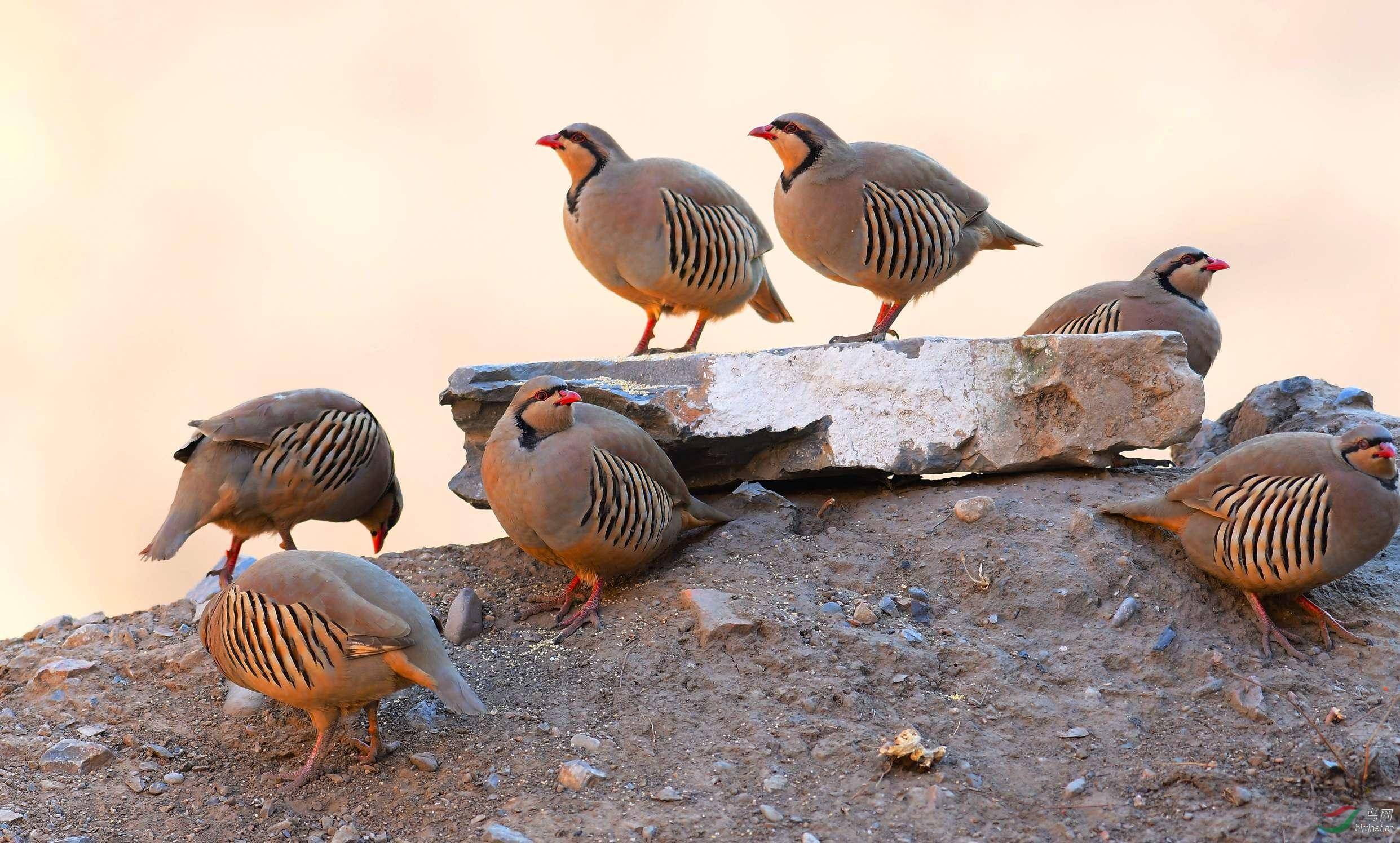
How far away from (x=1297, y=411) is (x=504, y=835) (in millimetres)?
4674

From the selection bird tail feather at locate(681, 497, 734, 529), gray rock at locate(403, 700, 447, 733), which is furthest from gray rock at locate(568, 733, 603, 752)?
bird tail feather at locate(681, 497, 734, 529)

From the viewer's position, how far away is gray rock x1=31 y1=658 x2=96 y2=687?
16.6ft

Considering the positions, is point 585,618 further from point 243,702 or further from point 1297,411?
point 1297,411

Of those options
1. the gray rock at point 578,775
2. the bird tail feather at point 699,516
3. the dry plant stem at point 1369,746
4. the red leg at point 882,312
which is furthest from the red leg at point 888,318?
the gray rock at point 578,775

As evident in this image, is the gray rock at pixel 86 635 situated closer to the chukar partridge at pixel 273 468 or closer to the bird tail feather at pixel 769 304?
the chukar partridge at pixel 273 468

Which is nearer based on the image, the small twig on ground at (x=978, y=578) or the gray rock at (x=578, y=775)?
the gray rock at (x=578, y=775)

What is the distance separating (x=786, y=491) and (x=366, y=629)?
8.39 feet

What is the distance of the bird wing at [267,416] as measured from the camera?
562 cm

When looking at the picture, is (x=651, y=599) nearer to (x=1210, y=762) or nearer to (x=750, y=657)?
(x=750, y=657)

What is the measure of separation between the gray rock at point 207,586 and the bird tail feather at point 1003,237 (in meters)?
4.26

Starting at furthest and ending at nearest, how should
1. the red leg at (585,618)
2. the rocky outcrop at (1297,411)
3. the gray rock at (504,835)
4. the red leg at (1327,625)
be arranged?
the rocky outcrop at (1297,411)
the red leg at (585,618)
the red leg at (1327,625)
the gray rock at (504,835)

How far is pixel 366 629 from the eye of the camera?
162 inches

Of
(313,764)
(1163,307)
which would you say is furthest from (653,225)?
(313,764)

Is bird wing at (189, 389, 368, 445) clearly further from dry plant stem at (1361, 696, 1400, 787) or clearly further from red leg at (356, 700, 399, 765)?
dry plant stem at (1361, 696, 1400, 787)
